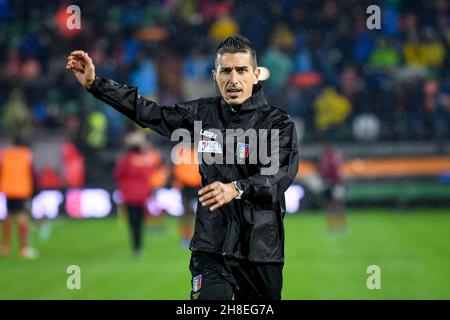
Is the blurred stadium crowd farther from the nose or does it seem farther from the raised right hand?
the nose

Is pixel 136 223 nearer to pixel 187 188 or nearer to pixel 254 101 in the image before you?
pixel 187 188

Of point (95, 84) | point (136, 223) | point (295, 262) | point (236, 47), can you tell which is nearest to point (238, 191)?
point (236, 47)

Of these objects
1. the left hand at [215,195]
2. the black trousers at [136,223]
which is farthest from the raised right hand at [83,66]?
the black trousers at [136,223]

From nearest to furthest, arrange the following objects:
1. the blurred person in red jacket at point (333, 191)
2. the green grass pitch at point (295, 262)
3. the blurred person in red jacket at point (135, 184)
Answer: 1. the green grass pitch at point (295, 262)
2. the blurred person in red jacket at point (135, 184)
3. the blurred person in red jacket at point (333, 191)

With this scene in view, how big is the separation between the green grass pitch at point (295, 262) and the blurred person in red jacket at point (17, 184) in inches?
25.8

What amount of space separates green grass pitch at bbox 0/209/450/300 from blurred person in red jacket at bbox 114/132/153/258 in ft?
1.70

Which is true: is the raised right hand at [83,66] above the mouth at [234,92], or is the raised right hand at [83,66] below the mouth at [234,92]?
above

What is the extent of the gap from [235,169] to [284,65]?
17.4 meters

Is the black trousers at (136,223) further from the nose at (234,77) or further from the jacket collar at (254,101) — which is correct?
the nose at (234,77)

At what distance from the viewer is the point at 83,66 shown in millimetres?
6559

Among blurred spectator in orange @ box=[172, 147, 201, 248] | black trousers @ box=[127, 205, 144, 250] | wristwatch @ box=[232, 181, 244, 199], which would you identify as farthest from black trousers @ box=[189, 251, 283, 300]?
blurred spectator in orange @ box=[172, 147, 201, 248]

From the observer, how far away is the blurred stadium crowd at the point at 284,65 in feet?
77.6

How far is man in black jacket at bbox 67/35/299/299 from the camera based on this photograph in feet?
21.0
